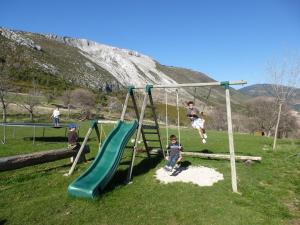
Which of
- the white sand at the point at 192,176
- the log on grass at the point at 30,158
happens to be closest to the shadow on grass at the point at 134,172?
the white sand at the point at 192,176

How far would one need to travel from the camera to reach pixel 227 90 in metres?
11.3

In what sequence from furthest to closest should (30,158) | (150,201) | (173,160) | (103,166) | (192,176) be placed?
(173,160)
(192,176)
(30,158)
(103,166)
(150,201)

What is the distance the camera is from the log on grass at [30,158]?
36.6 ft

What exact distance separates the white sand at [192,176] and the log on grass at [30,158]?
157 inches

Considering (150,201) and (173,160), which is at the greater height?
(173,160)

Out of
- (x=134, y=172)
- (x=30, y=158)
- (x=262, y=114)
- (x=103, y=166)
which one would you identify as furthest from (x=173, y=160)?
(x=262, y=114)

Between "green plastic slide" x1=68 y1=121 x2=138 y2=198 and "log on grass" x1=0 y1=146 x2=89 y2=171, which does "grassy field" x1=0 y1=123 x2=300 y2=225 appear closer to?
"green plastic slide" x1=68 y1=121 x2=138 y2=198

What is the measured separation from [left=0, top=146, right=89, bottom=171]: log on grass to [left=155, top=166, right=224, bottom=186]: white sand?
13.1ft

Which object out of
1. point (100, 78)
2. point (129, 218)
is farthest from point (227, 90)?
point (100, 78)

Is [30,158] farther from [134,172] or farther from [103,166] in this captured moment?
[134,172]

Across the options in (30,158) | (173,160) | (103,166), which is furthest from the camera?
(173,160)

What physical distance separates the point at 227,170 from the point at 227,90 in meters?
3.72

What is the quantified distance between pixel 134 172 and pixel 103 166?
91.7 inches

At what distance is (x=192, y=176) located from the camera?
40.0 ft
